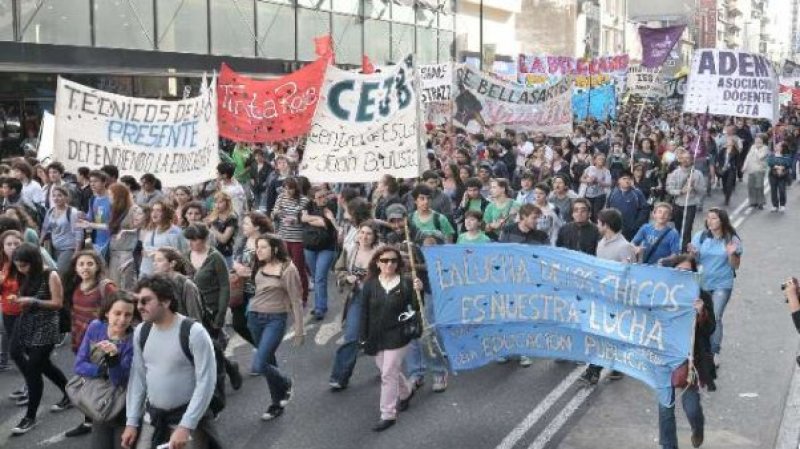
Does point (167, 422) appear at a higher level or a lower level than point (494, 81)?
lower

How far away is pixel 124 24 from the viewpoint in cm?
2347

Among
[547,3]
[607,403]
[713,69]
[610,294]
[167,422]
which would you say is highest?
[547,3]

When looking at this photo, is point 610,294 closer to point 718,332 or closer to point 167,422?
point 718,332

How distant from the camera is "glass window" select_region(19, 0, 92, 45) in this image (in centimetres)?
2050

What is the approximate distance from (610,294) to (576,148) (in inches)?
520

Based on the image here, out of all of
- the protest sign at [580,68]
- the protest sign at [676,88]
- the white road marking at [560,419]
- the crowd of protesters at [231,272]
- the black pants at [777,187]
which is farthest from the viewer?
the protest sign at [580,68]

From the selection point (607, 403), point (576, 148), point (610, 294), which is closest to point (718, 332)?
point (607, 403)

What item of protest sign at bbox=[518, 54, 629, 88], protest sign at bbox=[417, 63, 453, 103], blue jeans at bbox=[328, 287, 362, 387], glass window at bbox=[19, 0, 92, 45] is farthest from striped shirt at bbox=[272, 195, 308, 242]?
protest sign at bbox=[518, 54, 629, 88]

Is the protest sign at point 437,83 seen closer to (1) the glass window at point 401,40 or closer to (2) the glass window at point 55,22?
(2) the glass window at point 55,22

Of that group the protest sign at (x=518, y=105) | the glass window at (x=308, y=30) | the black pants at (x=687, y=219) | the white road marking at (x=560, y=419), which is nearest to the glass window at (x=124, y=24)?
the glass window at (x=308, y=30)

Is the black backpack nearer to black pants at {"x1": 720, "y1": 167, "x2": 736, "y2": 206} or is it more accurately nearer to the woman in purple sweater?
the woman in purple sweater

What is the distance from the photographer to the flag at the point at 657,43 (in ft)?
65.1

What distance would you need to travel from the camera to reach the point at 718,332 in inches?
325

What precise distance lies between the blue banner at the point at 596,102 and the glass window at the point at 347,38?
307 inches
